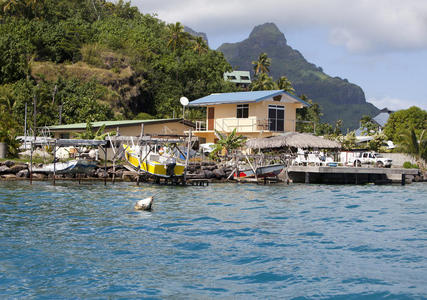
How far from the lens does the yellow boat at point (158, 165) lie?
108ft

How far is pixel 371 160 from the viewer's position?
4291 centimetres

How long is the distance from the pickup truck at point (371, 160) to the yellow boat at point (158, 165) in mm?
15570

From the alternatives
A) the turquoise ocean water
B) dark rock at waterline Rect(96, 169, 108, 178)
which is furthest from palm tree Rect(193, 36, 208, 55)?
the turquoise ocean water

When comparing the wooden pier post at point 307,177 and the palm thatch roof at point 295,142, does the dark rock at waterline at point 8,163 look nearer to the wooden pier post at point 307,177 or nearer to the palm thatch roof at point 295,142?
the palm thatch roof at point 295,142

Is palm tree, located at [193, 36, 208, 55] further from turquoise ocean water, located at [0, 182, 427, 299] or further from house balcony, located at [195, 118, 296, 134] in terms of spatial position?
turquoise ocean water, located at [0, 182, 427, 299]

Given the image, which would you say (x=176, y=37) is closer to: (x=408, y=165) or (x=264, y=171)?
(x=408, y=165)

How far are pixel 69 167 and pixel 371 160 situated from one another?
78.8ft

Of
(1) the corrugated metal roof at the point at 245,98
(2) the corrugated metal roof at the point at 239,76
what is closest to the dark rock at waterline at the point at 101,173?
(1) the corrugated metal roof at the point at 245,98

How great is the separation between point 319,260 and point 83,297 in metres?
5.81

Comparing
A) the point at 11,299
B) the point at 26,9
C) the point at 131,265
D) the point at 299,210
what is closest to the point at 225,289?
the point at 131,265

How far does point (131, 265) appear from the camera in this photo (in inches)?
472

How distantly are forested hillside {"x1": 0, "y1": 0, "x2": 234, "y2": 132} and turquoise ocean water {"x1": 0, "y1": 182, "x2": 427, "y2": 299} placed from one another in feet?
107

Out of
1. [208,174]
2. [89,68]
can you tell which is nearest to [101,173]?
[208,174]

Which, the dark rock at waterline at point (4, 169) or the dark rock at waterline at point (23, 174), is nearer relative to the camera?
the dark rock at waterline at point (4, 169)
